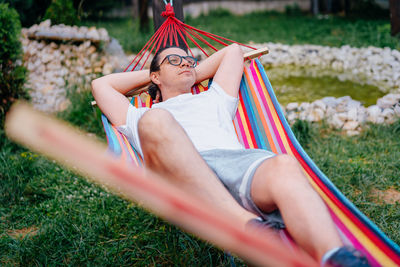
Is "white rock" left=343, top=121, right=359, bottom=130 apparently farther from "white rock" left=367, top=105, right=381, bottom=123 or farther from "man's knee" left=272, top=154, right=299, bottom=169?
"man's knee" left=272, top=154, right=299, bottom=169

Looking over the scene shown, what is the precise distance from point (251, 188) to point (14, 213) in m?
1.58

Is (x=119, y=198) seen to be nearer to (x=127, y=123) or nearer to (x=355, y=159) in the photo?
(x=127, y=123)

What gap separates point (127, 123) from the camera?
1.93 meters

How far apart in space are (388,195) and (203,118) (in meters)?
1.38

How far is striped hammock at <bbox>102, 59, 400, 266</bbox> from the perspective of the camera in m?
1.32

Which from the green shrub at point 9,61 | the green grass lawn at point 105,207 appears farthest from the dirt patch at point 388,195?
the green shrub at point 9,61

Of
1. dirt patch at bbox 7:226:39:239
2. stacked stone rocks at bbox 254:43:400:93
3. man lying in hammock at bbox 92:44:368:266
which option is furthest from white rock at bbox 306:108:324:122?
dirt patch at bbox 7:226:39:239

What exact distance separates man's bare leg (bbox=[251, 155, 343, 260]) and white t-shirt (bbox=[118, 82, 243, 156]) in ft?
1.13

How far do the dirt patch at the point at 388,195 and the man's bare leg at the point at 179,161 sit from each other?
1.36 meters

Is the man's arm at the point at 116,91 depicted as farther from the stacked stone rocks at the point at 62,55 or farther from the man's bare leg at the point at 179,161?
the stacked stone rocks at the point at 62,55

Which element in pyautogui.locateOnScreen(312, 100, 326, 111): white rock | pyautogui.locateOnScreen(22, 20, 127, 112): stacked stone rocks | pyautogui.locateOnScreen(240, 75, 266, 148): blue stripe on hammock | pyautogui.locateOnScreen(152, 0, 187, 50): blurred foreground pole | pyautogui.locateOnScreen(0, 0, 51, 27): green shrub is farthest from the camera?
pyautogui.locateOnScreen(0, 0, 51, 27): green shrub

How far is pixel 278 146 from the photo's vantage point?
1.91 metres

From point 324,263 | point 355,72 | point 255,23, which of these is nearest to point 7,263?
point 324,263

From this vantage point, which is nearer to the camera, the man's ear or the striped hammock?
the striped hammock
